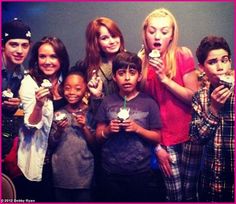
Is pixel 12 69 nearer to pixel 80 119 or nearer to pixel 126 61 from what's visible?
pixel 80 119

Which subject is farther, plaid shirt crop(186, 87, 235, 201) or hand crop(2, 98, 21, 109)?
hand crop(2, 98, 21, 109)

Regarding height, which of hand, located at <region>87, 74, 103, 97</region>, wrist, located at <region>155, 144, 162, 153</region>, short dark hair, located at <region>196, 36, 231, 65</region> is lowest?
wrist, located at <region>155, 144, 162, 153</region>

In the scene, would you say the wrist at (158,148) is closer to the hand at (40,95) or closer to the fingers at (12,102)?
the hand at (40,95)

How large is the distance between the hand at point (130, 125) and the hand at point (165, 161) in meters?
0.18

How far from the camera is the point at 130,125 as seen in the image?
2.06 meters

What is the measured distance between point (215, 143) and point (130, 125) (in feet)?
1.51

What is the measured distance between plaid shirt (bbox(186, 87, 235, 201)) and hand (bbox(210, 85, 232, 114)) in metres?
0.02

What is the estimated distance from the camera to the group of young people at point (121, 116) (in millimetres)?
2074

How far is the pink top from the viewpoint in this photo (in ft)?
6.93

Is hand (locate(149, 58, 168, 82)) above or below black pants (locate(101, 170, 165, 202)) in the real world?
above

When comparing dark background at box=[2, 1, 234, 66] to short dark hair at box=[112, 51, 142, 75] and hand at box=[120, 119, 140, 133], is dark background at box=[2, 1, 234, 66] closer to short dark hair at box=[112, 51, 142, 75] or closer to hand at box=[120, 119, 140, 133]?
short dark hair at box=[112, 51, 142, 75]

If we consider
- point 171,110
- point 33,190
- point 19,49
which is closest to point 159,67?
point 171,110

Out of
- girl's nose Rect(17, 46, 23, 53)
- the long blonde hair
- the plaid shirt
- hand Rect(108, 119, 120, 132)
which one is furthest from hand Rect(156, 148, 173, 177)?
girl's nose Rect(17, 46, 23, 53)

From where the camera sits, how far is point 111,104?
2.11 meters
